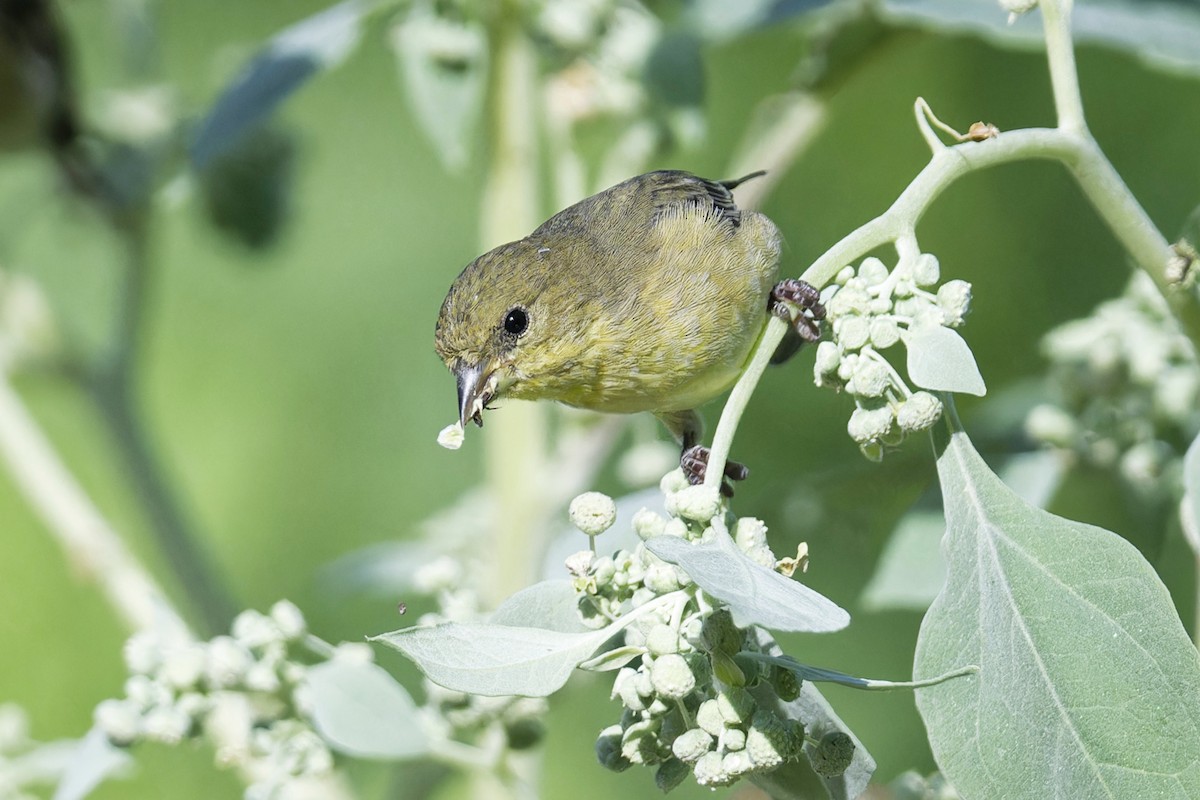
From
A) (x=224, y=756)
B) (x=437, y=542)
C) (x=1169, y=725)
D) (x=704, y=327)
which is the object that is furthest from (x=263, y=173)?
(x=1169, y=725)

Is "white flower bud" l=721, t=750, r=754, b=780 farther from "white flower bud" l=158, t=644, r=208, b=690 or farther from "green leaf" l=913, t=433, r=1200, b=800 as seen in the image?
"white flower bud" l=158, t=644, r=208, b=690

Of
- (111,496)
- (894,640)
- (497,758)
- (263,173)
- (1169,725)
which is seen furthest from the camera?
(111,496)

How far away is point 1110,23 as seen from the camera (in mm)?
1628

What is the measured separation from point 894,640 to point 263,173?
1569 millimetres

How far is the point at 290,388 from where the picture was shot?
154 inches

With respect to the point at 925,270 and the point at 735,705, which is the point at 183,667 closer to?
the point at 735,705

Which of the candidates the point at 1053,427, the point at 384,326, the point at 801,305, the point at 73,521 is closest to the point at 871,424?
the point at 801,305

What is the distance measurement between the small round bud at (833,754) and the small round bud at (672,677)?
119mm

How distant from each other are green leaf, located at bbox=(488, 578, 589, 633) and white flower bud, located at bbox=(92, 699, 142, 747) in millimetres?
413

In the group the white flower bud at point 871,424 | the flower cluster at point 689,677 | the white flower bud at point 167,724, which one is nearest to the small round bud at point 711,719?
the flower cluster at point 689,677

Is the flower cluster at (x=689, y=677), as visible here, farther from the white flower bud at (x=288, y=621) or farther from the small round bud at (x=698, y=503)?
the white flower bud at (x=288, y=621)

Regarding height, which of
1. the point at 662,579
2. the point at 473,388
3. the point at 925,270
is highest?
the point at 473,388

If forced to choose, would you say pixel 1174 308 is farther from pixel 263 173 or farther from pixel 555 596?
pixel 263 173

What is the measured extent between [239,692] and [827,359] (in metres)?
0.66
